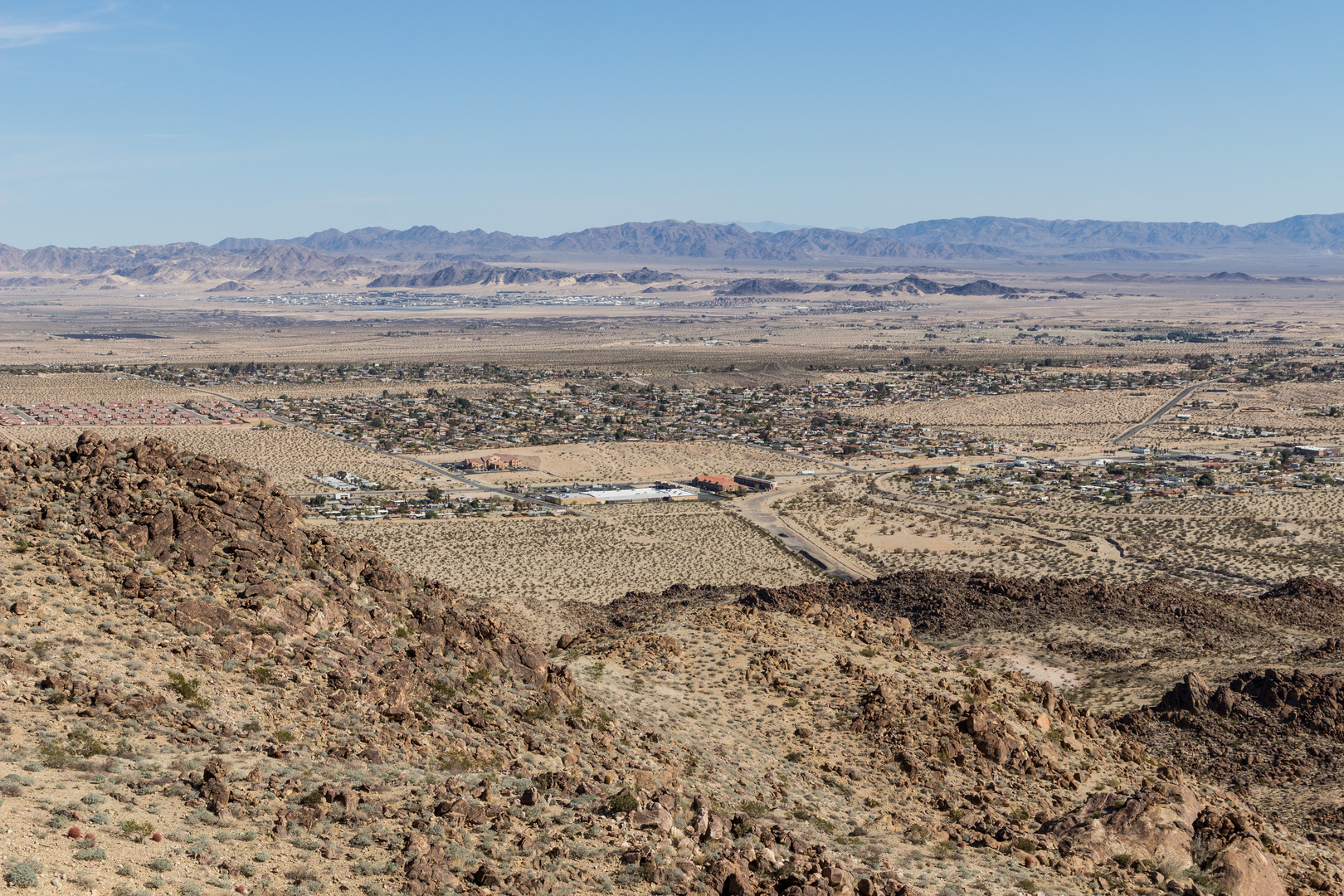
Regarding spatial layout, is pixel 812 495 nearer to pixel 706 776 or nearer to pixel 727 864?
pixel 706 776

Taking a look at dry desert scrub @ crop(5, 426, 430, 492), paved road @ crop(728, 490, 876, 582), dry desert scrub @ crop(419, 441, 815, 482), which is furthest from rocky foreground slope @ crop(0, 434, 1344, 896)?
dry desert scrub @ crop(419, 441, 815, 482)

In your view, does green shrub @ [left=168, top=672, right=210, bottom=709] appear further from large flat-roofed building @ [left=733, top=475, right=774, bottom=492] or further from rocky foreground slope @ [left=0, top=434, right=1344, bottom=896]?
large flat-roofed building @ [left=733, top=475, right=774, bottom=492]

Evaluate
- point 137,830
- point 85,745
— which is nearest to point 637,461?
point 85,745

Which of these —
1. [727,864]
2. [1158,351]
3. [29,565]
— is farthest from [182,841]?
[1158,351]

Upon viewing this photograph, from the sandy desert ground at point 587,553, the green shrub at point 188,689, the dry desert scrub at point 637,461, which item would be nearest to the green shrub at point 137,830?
the green shrub at point 188,689

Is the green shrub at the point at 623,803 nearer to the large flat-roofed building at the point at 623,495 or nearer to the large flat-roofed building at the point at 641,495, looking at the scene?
the large flat-roofed building at the point at 623,495
